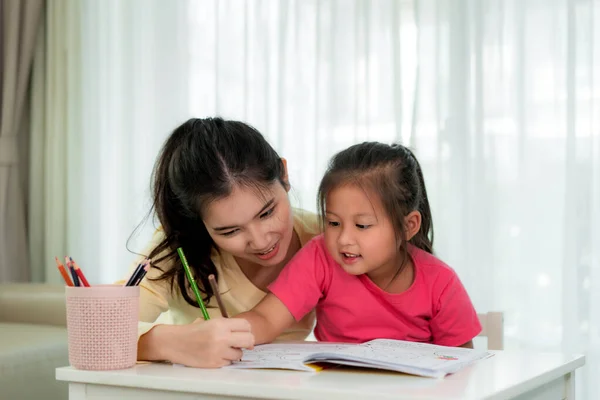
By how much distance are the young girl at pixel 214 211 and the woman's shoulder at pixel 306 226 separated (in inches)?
5.6

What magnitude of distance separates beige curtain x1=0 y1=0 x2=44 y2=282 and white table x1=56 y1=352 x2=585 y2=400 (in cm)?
262

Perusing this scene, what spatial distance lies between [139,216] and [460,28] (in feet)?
4.85

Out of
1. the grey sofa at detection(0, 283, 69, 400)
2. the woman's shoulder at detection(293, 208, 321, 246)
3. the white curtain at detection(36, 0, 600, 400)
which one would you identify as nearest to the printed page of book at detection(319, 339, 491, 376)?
the woman's shoulder at detection(293, 208, 321, 246)

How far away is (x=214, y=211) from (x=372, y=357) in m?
0.46

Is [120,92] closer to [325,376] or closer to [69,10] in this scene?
[69,10]

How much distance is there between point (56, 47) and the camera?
3.52 metres

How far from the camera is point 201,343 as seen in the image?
1086 millimetres

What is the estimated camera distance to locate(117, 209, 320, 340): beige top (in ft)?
4.92

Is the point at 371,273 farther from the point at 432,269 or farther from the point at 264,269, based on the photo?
the point at 264,269

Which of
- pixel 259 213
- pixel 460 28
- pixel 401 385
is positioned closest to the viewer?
pixel 401 385

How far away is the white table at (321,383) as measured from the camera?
890mm

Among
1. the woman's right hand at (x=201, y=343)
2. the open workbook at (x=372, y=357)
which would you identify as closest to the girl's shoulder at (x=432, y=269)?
the open workbook at (x=372, y=357)

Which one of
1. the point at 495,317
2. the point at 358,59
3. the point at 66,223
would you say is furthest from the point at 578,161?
the point at 66,223

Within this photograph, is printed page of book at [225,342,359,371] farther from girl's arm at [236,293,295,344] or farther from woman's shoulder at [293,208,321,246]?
woman's shoulder at [293,208,321,246]
